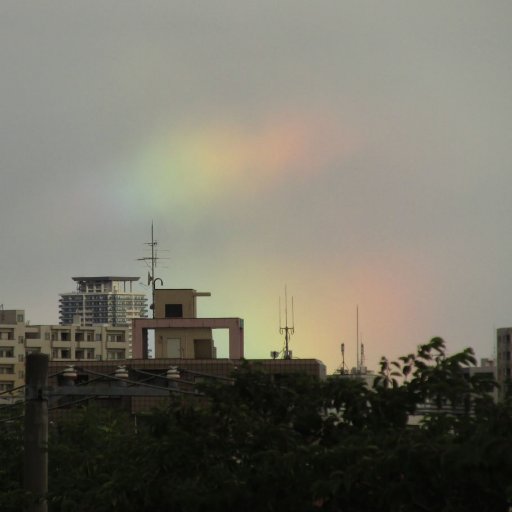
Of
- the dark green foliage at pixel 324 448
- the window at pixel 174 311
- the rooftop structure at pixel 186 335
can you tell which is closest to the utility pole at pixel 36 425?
the dark green foliage at pixel 324 448

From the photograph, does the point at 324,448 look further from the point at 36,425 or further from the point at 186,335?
the point at 186,335

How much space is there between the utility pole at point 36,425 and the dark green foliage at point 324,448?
1.14 metres

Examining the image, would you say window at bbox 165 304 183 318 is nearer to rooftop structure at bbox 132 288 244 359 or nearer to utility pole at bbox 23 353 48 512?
rooftop structure at bbox 132 288 244 359

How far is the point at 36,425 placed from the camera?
23.8 m

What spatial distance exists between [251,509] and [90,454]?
18165 millimetres

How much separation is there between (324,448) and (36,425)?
4321mm

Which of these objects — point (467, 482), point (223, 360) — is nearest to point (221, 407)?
point (467, 482)

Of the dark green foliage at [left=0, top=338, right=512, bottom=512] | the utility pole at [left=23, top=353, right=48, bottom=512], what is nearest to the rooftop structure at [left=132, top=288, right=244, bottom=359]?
the dark green foliage at [left=0, top=338, right=512, bottom=512]

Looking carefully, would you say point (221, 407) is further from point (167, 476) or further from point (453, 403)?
point (453, 403)

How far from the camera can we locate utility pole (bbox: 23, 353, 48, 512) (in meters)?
23.8

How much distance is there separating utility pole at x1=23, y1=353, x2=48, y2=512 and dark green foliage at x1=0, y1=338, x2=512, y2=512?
1.14 m

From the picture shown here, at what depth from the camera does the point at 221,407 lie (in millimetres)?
24047

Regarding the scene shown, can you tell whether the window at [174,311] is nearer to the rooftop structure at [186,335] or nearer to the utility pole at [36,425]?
the rooftop structure at [186,335]

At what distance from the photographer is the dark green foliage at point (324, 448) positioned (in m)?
20.4
